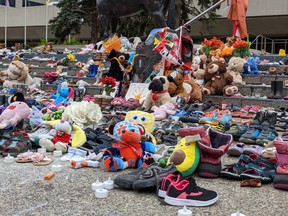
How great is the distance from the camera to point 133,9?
10.5 metres

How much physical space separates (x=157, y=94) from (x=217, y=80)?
1.62 metres

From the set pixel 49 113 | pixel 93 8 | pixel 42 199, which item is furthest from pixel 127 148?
pixel 93 8

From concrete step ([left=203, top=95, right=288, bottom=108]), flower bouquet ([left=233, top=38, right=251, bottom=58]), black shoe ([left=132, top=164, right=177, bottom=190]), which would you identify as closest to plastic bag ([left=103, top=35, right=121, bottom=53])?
flower bouquet ([left=233, top=38, right=251, bottom=58])

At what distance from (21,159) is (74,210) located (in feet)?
5.00

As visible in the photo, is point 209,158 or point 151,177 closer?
point 151,177

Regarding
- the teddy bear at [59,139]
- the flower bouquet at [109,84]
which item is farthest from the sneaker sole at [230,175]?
the flower bouquet at [109,84]

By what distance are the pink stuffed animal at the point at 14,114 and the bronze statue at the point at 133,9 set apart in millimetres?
5458

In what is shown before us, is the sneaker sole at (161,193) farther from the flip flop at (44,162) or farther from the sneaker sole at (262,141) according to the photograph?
the sneaker sole at (262,141)

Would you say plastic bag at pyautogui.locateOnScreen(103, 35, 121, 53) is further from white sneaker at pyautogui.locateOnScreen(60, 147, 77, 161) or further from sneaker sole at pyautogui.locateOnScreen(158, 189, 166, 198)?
sneaker sole at pyautogui.locateOnScreen(158, 189, 166, 198)

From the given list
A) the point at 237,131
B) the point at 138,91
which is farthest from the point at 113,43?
the point at 237,131

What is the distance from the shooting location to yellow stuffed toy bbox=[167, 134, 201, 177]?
3.22 metres

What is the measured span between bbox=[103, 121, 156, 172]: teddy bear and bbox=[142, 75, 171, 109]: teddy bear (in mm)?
3489

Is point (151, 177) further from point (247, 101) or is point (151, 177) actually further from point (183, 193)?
point (247, 101)

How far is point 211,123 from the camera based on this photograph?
5.91 meters
